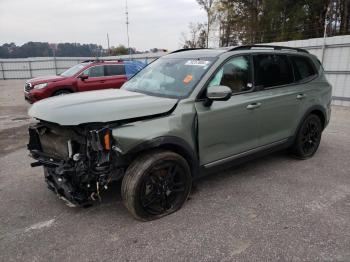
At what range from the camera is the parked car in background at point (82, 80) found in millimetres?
10102

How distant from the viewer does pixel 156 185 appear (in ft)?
10.3

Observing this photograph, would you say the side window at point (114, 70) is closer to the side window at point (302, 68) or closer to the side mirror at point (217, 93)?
the side window at point (302, 68)

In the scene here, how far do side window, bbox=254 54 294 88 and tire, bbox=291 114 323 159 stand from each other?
0.83 meters

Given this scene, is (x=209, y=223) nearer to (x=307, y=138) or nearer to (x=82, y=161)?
(x=82, y=161)

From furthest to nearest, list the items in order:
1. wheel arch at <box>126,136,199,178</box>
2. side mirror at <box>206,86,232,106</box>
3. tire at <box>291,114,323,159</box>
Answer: tire at <box>291,114,323,159</box> < side mirror at <box>206,86,232,106</box> < wheel arch at <box>126,136,199,178</box>

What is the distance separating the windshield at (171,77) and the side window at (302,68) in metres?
1.77

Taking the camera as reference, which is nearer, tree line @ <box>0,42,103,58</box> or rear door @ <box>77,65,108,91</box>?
rear door @ <box>77,65,108,91</box>

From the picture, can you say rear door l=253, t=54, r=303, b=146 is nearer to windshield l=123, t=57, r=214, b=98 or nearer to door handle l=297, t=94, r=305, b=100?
door handle l=297, t=94, r=305, b=100

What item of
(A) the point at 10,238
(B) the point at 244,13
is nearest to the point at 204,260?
(A) the point at 10,238

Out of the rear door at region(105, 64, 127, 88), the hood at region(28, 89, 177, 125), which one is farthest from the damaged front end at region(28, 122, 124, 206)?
the rear door at region(105, 64, 127, 88)

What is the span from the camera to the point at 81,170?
284 centimetres

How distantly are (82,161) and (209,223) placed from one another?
146cm

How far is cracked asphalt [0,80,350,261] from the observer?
269 cm

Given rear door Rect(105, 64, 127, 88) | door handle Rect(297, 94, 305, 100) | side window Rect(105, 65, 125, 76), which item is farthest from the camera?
side window Rect(105, 65, 125, 76)
